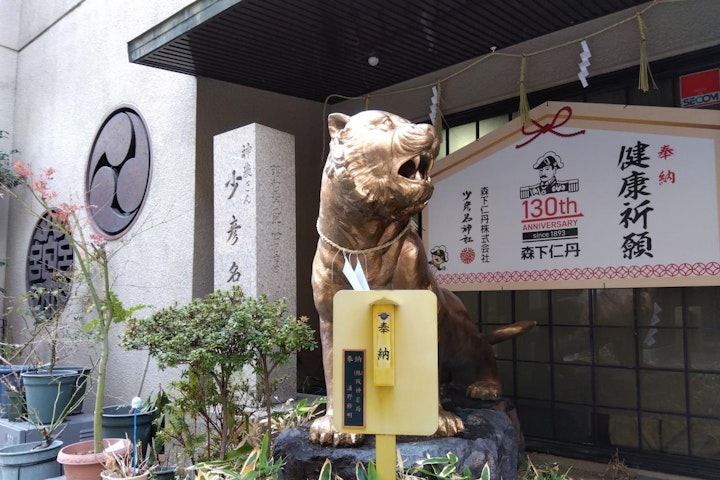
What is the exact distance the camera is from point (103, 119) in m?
7.65

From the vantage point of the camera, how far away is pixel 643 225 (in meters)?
4.75

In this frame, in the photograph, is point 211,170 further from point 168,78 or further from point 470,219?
point 470,219

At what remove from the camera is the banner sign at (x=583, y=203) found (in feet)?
14.9

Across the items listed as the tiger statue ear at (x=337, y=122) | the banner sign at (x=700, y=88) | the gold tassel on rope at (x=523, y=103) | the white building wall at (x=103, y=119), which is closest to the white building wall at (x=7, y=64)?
the white building wall at (x=103, y=119)

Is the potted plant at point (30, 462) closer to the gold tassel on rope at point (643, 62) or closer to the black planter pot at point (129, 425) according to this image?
the black planter pot at point (129, 425)

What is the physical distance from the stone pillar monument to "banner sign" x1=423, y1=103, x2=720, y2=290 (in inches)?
57.0

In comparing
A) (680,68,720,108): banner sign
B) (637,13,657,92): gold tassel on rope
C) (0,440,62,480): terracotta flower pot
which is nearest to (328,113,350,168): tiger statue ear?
(637,13,657,92): gold tassel on rope

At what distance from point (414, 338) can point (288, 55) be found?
434 centimetres

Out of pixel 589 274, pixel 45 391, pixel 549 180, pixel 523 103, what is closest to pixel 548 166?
pixel 549 180

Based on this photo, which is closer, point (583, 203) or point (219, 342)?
point (219, 342)

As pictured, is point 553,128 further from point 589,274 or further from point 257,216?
point 257,216

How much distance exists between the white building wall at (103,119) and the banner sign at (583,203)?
2.94m

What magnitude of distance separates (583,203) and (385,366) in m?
3.65

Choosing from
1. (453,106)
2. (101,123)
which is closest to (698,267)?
(453,106)
